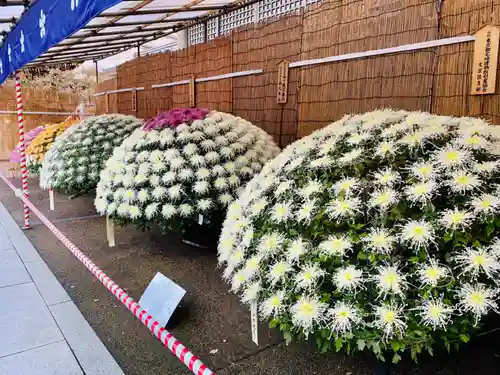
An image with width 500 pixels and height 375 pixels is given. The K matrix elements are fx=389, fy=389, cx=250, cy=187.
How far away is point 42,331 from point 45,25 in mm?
2412

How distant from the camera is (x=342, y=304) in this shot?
1591mm

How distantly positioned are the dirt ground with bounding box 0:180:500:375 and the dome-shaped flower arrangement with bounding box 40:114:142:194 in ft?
3.01

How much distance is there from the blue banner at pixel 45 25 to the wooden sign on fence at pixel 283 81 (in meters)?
2.50

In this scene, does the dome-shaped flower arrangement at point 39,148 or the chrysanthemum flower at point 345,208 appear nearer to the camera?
the chrysanthemum flower at point 345,208

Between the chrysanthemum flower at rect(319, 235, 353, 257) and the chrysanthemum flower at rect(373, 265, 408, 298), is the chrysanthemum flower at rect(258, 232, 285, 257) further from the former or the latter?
the chrysanthemum flower at rect(373, 265, 408, 298)

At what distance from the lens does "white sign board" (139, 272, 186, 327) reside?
266 cm

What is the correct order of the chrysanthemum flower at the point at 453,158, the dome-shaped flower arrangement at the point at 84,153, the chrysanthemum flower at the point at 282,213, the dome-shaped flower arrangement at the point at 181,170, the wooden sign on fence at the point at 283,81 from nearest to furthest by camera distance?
the chrysanthemum flower at the point at 453,158 → the chrysanthemum flower at the point at 282,213 → the dome-shaped flower arrangement at the point at 181,170 → the wooden sign on fence at the point at 283,81 → the dome-shaped flower arrangement at the point at 84,153

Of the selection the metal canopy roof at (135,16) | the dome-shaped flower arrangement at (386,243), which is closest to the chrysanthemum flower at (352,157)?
the dome-shaped flower arrangement at (386,243)

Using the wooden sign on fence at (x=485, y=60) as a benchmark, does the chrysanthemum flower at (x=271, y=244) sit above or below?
below

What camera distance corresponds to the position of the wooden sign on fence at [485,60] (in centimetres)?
286

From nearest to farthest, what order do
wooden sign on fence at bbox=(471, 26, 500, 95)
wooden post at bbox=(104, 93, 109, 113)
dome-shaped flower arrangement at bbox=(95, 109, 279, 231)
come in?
wooden sign on fence at bbox=(471, 26, 500, 95)
dome-shaped flower arrangement at bbox=(95, 109, 279, 231)
wooden post at bbox=(104, 93, 109, 113)

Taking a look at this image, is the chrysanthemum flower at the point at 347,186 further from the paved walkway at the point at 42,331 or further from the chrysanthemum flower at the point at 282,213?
the paved walkway at the point at 42,331

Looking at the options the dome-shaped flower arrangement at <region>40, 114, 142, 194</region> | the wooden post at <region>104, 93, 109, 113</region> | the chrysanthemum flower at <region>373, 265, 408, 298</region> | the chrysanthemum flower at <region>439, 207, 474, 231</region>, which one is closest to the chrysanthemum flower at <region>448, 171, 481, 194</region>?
the chrysanthemum flower at <region>439, 207, 474, 231</region>

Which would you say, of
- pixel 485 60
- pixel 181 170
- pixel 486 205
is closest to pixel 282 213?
pixel 486 205
